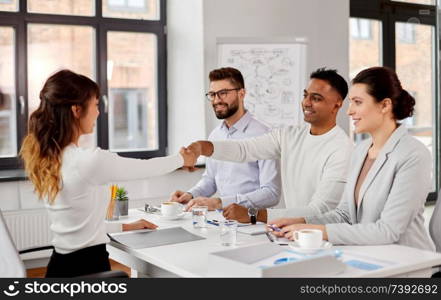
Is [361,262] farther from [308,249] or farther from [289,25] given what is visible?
[289,25]

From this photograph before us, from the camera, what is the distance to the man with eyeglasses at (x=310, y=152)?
2855 mm

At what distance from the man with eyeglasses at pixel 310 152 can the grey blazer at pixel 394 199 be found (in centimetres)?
35

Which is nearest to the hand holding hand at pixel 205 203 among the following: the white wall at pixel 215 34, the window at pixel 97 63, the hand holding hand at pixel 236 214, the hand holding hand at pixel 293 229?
the hand holding hand at pixel 236 214

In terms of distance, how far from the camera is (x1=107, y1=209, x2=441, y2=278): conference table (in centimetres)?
199

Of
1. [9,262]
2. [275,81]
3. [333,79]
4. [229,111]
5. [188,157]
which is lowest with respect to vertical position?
[9,262]

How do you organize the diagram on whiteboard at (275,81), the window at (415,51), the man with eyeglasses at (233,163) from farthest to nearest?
the window at (415,51) < the diagram on whiteboard at (275,81) < the man with eyeglasses at (233,163)

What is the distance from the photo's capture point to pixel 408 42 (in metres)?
5.85

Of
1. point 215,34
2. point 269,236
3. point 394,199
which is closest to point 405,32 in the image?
point 215,34

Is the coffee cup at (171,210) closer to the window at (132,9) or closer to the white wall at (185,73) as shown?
the white wall at (185,73)

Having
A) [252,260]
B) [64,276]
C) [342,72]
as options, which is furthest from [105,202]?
[342,72]

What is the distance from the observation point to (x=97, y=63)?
17.2ft

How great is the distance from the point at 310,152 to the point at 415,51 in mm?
3249

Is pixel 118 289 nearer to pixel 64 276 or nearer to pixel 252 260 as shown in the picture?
pixel 64 276

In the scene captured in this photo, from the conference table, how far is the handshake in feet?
1.53
